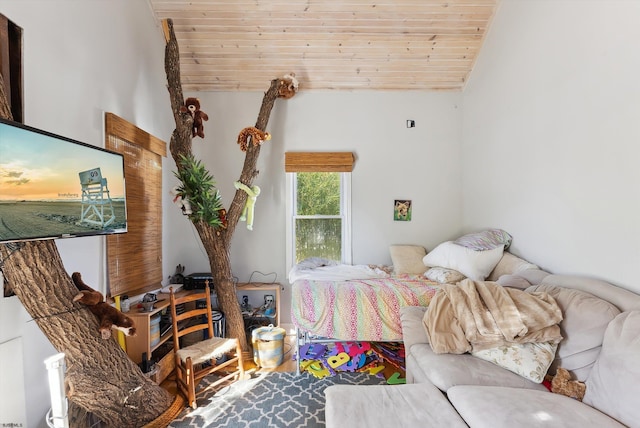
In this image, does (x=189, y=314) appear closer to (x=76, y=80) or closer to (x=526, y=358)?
(x=76, y=80)

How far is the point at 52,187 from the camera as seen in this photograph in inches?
54.6

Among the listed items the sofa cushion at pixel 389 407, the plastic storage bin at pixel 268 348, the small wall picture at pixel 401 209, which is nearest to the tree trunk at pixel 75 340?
the plastic storage bin at pixel 268 348

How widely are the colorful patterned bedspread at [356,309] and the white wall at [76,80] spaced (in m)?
1.58

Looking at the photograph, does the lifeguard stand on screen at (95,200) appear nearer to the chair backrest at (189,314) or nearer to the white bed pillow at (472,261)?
the chair backrest at (189,314)

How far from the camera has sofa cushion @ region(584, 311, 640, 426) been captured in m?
1.27

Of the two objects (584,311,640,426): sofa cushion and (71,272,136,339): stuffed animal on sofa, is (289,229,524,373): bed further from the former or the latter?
(71,272,136,339): stuffed animal on sofa

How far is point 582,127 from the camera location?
1.95m

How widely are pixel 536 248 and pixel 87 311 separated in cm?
312

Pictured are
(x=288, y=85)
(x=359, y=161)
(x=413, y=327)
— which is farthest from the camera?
(x=359, y=161)

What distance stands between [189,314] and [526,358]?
2382 mm

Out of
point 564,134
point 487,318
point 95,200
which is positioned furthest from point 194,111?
point 564,134

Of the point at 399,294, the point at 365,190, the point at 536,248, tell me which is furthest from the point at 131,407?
the point at 536,248

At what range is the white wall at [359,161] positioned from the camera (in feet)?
11.3

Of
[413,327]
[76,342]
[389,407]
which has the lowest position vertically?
[389,407]
